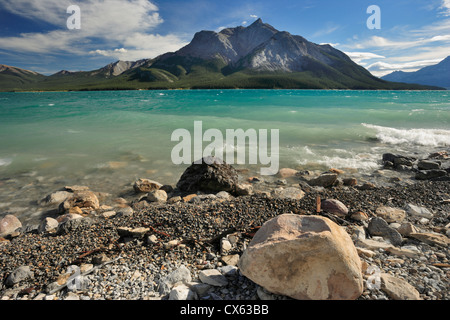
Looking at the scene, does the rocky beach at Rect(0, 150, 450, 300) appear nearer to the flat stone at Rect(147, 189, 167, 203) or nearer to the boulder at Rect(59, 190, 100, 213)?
the boulder at Rect(59, 190, 100, 213)

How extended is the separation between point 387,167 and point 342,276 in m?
10.9

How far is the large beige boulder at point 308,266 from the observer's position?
2.85 meters

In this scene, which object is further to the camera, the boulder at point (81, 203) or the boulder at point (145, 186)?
the boulder at point (145, 186)

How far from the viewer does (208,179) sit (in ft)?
28.1

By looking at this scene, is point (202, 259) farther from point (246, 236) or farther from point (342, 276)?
point (342, 276)

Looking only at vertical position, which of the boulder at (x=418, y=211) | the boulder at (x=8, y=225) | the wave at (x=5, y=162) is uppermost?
the wave at (x=5, y=162)

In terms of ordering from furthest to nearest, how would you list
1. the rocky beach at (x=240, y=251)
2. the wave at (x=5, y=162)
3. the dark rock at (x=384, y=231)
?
→ the wave at (x=5, y=162) < the dark rock at (x=384, y=231) < the rocky beach at (x=240, y=251)

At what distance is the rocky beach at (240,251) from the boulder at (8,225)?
2 cm

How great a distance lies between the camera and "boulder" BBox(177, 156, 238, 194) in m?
8.50

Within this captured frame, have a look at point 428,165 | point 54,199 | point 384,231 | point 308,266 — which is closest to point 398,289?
point 308,266

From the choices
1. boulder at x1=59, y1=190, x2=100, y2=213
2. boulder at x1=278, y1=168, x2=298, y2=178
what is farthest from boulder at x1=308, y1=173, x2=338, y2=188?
boulder at x1=59, y1=190, x2=100, y2=213

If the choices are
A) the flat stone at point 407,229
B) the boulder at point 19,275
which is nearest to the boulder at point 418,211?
the flat stone at point 407,229

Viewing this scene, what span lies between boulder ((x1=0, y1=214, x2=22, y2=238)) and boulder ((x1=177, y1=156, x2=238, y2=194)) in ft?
16.4

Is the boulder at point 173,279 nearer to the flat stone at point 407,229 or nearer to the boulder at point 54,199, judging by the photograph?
the flat stone at point 407,229
